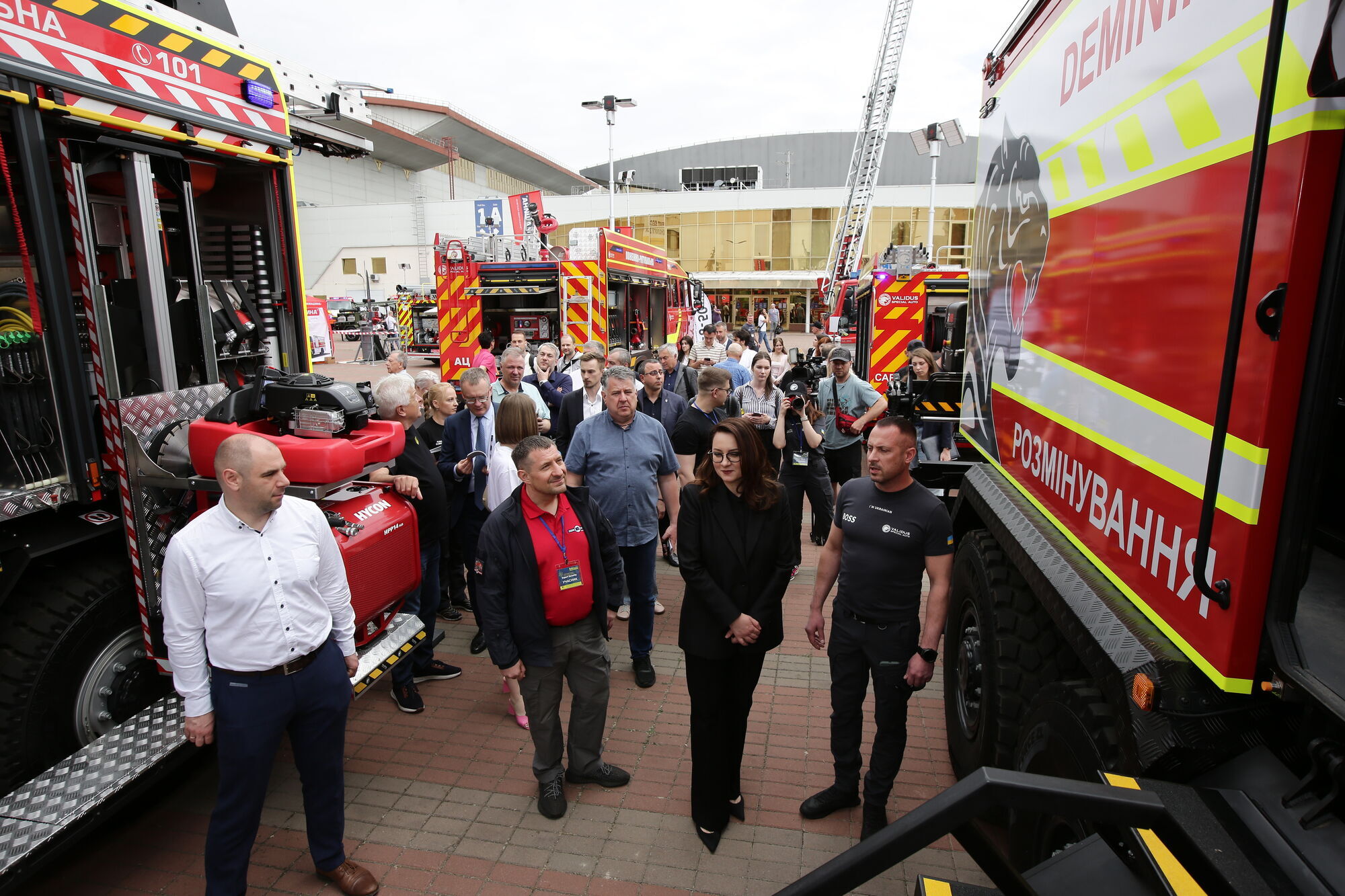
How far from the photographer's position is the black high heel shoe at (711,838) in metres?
3.28

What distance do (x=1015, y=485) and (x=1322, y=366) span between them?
76.9 inches

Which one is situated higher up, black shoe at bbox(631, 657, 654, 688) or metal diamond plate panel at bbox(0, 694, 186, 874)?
metal diamond plate panel at bbox(0, 694, 186, 874)

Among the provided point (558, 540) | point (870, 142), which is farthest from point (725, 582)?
point (870, 142)

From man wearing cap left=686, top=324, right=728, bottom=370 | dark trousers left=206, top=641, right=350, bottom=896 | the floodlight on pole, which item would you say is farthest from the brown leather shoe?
the floodlight on pole

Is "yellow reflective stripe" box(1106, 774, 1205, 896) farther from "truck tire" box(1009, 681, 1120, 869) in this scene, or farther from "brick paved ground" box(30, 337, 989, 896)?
"brick paved ground" box(30, 337, 989, 896)

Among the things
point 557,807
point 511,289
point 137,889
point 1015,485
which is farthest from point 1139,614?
point 511,289

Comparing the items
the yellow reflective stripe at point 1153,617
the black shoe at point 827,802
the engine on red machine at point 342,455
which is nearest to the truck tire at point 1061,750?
the yellow reflective stripe at point 1153,617

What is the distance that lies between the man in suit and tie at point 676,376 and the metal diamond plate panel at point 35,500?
5510 mm

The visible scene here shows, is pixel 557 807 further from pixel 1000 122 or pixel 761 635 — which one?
pixel 1000 122

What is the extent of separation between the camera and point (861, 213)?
21.1 metres

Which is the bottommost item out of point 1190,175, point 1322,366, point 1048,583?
point 1048,583

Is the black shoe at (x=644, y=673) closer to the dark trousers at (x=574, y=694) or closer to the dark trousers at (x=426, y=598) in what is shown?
the dark trousers at (x=574, y=694)

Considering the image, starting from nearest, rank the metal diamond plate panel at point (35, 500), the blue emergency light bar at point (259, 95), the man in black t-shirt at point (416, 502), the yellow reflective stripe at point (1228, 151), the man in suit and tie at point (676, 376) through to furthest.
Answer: the yellow reflective stripe at point (1228, 151) < the metal diamond plate panel at point (35, 500) < the blue emergency light bar at point (259, 95) < the man in black t-shirt at point (416, 502) < the man in suit and tie at point (676, 376)

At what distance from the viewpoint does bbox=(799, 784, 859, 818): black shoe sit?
348 centimetres
